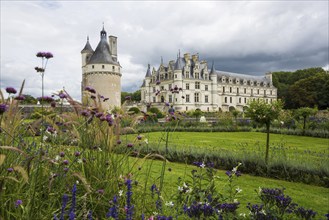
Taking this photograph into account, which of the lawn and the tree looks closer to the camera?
the lawn

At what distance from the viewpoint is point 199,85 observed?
4719 cm

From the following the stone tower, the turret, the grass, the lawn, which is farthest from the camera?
the turret

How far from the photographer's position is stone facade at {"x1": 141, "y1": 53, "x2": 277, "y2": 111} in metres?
44.6

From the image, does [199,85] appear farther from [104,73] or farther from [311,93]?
[311,93]

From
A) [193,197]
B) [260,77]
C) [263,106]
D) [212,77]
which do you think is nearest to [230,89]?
[212,77]

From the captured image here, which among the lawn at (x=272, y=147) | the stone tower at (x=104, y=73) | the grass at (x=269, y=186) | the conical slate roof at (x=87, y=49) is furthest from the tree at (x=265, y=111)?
the conical slate roof at (x=87, y=49)

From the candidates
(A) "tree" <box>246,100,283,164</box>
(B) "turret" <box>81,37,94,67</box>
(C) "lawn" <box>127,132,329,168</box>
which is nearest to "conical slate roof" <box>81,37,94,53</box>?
(B) "turret" <box>81,37,94,67</box>

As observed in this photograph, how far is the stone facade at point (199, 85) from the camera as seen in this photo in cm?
4462

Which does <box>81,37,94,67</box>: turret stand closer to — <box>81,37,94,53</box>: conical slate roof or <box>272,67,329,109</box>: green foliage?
<box>81,37,94,53</box>: conical slate roof

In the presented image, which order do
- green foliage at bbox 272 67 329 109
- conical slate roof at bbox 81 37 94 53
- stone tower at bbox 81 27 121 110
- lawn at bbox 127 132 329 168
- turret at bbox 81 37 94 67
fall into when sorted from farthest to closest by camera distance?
green foliage at bbox 272 67 329 109
conical slate roof at bbox 81 37 94 53
turret at bbox 81 37 94 67
stone tower at bbox 81 27 121 110
lawn at bbox 127 132 329 168

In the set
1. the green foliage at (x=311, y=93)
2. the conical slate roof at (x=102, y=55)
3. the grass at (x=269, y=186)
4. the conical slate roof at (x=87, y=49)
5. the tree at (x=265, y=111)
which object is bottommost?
the grass at (x=269, y=186)

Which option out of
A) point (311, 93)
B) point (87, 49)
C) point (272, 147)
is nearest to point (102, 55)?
point (87, 49)

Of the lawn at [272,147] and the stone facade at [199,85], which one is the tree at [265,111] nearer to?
the lawn at [272,147]

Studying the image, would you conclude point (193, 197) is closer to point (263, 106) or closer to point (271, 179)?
point (271, 179)
